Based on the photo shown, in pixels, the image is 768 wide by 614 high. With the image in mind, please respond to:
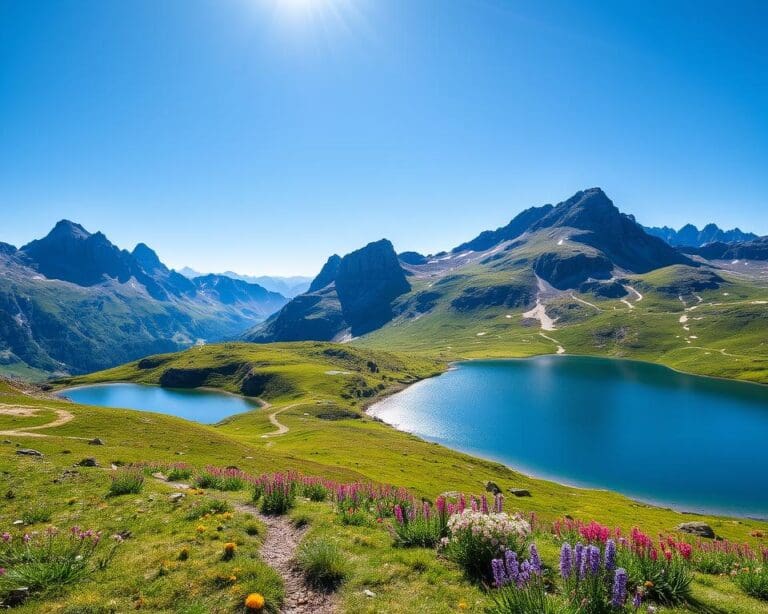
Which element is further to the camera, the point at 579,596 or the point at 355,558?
the point at 355,558

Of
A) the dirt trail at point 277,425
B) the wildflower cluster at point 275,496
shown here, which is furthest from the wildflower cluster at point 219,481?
the dirt trail at point 277,425

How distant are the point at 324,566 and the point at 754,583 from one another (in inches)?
526

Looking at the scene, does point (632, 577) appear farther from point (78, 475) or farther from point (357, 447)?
point (357, 447)

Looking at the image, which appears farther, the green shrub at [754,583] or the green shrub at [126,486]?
the green shrub at [126,486]

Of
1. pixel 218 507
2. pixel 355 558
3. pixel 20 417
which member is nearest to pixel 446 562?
pixel 355 558

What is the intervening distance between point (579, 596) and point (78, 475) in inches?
1074

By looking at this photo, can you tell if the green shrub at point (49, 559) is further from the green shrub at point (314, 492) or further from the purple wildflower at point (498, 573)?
the purple wildflower at point (498, 573)

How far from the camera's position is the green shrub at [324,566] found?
39.1 ft

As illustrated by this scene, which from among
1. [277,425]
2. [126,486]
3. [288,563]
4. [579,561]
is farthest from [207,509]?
[277,425]

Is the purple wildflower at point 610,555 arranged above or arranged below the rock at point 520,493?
above

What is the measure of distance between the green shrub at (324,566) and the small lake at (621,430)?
8407cm

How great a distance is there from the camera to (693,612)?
10711 mm

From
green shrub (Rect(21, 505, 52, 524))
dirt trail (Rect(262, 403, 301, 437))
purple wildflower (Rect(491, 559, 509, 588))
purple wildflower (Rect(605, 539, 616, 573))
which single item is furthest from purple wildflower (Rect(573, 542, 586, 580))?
dirt trail (Rect(262, 403, 301, 437))

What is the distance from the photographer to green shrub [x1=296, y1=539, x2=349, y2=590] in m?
11.9
